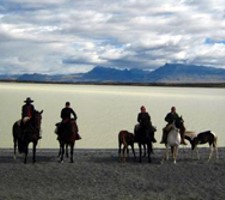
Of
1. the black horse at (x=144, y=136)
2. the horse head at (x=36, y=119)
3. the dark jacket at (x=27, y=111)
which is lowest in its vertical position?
the black horse at (x=144, y=136)

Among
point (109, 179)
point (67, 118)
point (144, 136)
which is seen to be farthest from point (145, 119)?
point (109, 179)

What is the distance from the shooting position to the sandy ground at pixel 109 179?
16.0 meters

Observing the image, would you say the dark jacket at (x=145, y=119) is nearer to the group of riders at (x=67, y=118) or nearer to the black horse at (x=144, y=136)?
the group of riders at (x=67, y=118)

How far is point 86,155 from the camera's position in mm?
22984

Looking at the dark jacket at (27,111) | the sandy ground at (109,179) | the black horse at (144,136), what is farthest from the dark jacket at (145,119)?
the dark jacket at (27,111)

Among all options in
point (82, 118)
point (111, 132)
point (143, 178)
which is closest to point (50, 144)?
point (111, 132)

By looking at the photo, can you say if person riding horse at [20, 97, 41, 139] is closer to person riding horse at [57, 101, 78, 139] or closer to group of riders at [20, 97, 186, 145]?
group of riders at [20, 97, 186, 145]

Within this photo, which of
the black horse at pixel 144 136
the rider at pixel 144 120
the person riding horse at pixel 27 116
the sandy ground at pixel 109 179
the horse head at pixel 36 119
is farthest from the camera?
the black horse at pixel 144 136

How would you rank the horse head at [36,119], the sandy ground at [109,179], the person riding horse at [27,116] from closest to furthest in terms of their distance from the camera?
1. the sandy ground at [109,179]
2. the horse head at [36,119]
3. the person riding horse at [27,116]

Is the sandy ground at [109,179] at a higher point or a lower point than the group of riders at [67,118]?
lower

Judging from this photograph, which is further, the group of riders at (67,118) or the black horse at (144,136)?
the black horse at (144,136)

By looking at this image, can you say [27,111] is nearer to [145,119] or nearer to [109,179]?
[145,119]

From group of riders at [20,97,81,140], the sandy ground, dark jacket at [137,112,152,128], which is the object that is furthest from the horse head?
dark jacket at [137,112,152,128]

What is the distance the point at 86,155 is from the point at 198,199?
8.21 m
